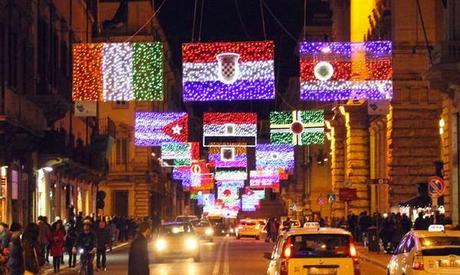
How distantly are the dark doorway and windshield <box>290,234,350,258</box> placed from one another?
67.8m

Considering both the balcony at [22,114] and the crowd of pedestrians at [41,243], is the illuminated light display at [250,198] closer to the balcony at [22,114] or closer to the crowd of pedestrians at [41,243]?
the crowd of pedestrians at [41,243]

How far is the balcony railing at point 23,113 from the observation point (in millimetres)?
35125

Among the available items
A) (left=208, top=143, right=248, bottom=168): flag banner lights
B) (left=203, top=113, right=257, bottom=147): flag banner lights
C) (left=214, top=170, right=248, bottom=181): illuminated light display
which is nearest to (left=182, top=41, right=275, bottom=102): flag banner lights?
(left=203, top=113, right=257, bottom=147): flag banner lights

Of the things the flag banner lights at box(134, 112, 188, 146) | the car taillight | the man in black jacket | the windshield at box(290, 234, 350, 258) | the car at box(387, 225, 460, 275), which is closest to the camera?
the man in black jacket

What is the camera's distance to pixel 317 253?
19.0 metres

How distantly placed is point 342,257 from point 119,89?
61.8 ft

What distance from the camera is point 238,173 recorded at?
350 feet

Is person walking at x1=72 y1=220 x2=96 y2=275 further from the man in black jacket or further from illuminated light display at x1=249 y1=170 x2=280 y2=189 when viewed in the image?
illuminated light display at x1=249 y1=170 x2=280 y2=189

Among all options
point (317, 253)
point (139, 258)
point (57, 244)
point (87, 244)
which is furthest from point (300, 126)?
point (139, 258)

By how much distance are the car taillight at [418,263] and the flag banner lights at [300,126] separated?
36755 millimetres

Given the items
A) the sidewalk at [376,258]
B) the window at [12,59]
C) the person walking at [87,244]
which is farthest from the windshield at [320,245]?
the window at [12,59]

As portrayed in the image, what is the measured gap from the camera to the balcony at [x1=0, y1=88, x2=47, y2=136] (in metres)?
34.7

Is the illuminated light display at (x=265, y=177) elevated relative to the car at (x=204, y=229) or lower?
elevated

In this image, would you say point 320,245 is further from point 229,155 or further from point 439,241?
point 229,155
